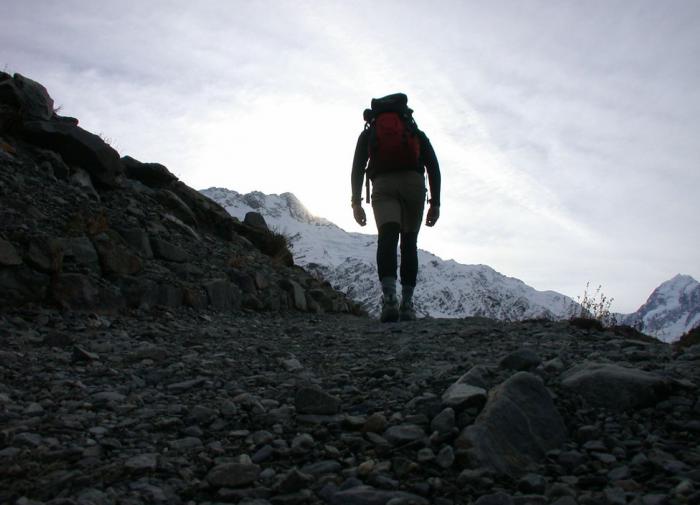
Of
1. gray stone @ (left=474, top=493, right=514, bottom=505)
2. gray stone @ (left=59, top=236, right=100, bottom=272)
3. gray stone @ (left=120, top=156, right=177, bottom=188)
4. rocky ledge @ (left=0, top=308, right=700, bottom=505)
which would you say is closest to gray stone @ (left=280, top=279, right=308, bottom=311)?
gray stone @ (left=120, top=156, right=177, bottom=188)

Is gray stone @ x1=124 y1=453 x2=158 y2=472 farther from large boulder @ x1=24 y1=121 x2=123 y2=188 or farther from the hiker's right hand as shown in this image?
large boulder @ x1=24 y1=121 x2=123 y2=188

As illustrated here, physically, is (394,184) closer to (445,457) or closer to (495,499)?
(445,457)

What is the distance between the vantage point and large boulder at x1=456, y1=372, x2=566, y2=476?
7.57 feet

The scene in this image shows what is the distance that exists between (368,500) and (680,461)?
1291 mm

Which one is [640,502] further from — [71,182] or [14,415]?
[71,182]

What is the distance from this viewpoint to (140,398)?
3.24 m

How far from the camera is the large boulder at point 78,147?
328 inches

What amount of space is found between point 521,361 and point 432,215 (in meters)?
4.54

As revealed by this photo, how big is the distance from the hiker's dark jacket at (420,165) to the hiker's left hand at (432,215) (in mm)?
77

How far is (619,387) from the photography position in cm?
294

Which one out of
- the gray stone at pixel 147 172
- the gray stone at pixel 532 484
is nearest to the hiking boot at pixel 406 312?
the gray stone at pixel 532 484

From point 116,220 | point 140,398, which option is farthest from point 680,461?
point 116,220

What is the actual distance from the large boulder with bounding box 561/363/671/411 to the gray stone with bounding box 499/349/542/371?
40 centimetres

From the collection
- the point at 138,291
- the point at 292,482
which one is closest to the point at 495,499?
the point at 292,482
